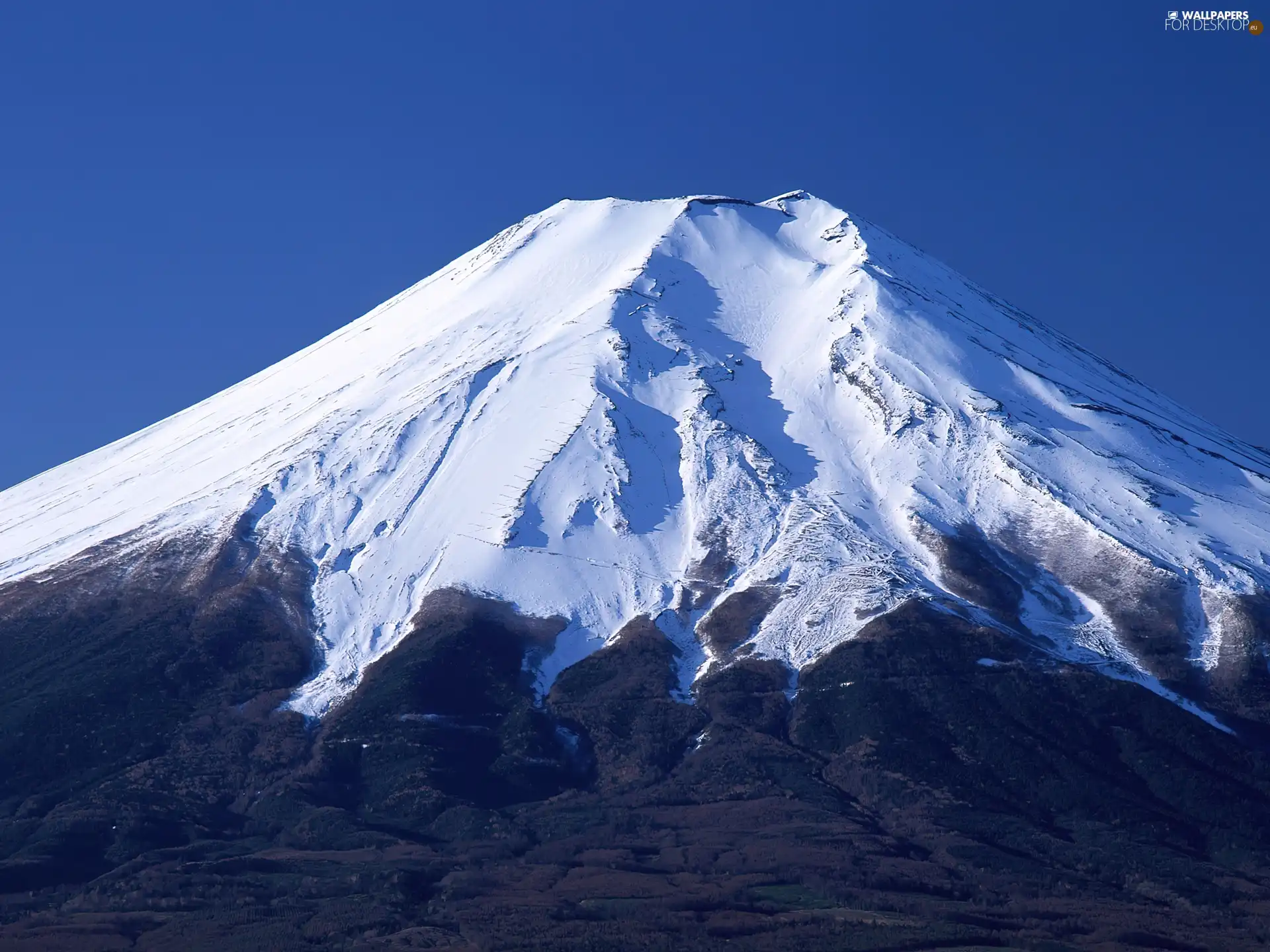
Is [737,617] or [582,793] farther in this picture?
[737,617]

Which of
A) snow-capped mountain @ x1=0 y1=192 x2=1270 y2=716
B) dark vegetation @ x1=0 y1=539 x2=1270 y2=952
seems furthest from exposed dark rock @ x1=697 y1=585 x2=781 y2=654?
dark vegetation @ x1=0 y1=539 x2=1270 y2=952

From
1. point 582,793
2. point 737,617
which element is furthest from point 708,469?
point 582,793

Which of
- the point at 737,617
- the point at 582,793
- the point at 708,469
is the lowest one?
the point at 582,793

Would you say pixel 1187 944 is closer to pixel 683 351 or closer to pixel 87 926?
pixel 87 926

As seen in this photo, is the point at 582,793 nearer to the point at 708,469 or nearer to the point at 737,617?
the point at 737,617

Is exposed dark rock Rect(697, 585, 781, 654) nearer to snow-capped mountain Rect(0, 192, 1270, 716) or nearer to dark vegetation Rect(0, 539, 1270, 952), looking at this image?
snow-capped mountain Rect(0, 192, 1270, 716)

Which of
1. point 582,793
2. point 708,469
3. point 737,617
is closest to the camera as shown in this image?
point 582,793
